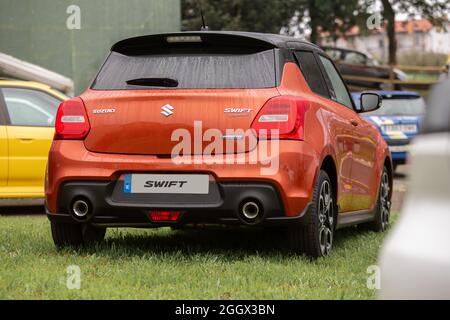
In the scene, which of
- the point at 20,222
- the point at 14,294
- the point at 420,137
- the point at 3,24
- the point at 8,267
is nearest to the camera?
the point at 420,137

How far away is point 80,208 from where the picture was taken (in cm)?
673

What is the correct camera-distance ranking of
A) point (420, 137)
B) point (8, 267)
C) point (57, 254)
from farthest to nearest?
point (57, 254), point (8, 267), point (420, 137)

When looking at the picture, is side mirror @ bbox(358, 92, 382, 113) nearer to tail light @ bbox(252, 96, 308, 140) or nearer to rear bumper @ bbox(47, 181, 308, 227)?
tail light @ bbox(252, 96, 308, 140)

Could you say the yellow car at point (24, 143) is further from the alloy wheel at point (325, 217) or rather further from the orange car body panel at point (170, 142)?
the alloy wheel at point (325, 217)

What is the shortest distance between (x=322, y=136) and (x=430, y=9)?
111ft

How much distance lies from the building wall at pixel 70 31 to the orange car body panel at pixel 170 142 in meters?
13.4

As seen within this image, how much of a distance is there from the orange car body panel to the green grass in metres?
0.47

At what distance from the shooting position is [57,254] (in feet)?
23.2

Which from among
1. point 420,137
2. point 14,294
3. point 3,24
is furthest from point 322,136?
point 3,24

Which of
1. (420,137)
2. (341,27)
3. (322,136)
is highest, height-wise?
(420,137)

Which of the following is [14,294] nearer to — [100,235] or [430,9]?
[100,235]

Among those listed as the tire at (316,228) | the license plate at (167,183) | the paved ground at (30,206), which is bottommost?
the paved ground at (30,206)

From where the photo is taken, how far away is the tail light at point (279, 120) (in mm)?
6449

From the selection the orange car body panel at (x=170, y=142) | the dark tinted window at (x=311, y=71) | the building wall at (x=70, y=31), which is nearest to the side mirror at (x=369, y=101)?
the dark tinted window at (x=311, y=71)
